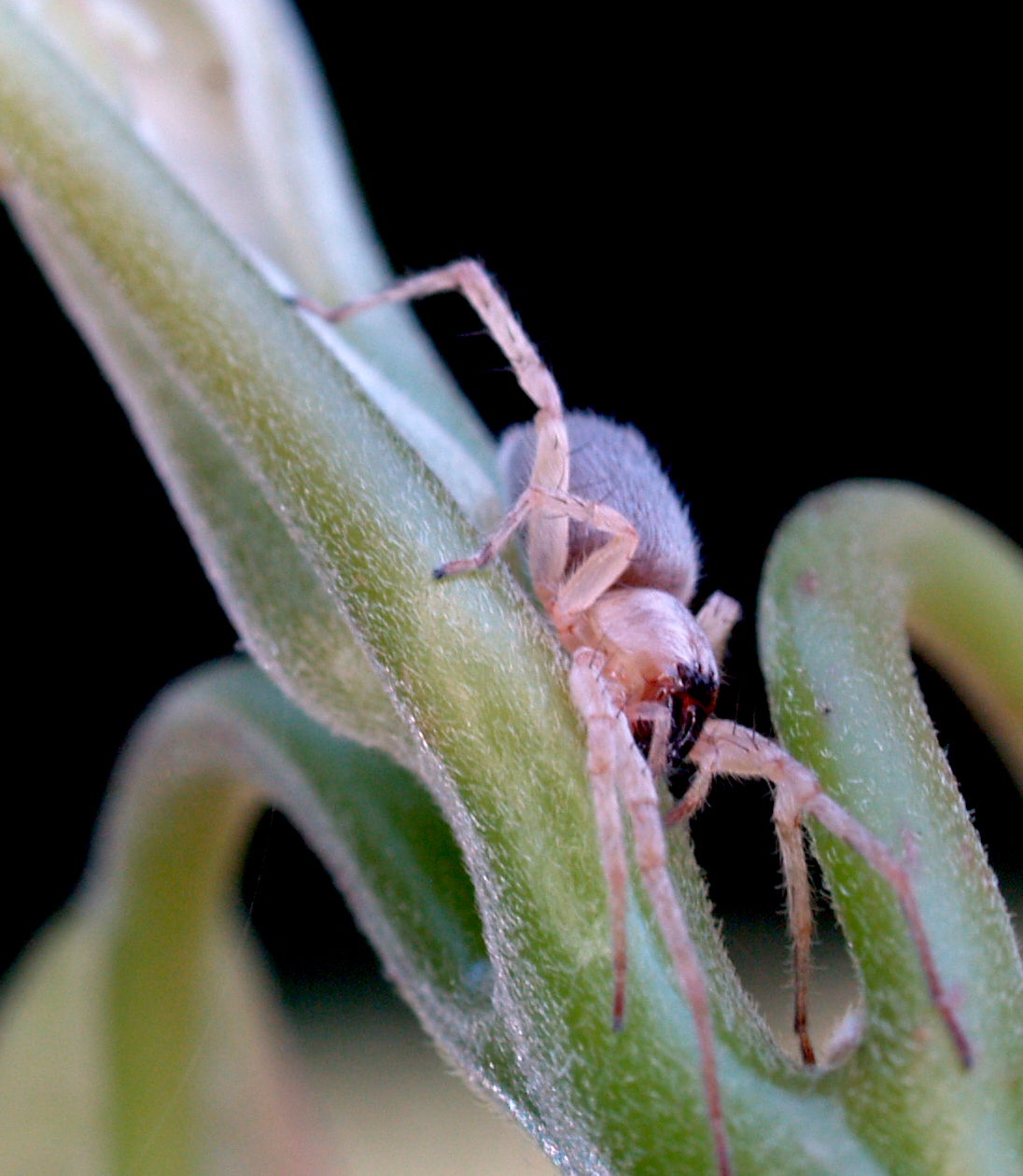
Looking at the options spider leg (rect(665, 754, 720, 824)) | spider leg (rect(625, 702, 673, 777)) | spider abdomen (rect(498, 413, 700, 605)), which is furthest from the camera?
spider abdomen (rect(498, 413, 700, 605))

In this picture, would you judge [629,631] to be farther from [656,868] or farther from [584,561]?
[656,868]

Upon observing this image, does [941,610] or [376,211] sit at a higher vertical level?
[376,211]

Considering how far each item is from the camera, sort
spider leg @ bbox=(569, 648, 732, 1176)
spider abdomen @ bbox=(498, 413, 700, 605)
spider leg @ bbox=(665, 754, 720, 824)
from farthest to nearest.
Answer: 1. spider abdomen @ bbox=(498, 413, 700, 605)
2. spider leg @ bbox=(665, 754, 720, 824)
3. spider leg @ bbox=(569, 648, 732, 1176)

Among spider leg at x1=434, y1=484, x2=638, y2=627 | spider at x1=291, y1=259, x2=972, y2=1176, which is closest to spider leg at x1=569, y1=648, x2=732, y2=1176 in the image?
spider at x1=291, y1=259, x2=972, y2=1176

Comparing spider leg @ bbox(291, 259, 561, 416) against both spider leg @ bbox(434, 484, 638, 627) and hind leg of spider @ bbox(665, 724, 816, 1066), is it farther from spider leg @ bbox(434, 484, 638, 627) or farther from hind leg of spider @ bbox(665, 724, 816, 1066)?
hind leg of spider @ bbox(665, 724, 816, 1066)

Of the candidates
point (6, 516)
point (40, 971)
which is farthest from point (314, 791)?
point (6, 516)

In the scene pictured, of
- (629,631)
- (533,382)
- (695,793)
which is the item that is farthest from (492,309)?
(695,793)

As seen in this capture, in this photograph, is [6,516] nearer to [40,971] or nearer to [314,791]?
[40,971]

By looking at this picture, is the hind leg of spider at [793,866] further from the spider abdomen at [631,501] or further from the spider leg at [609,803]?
the spider abdomen at [631,501]
